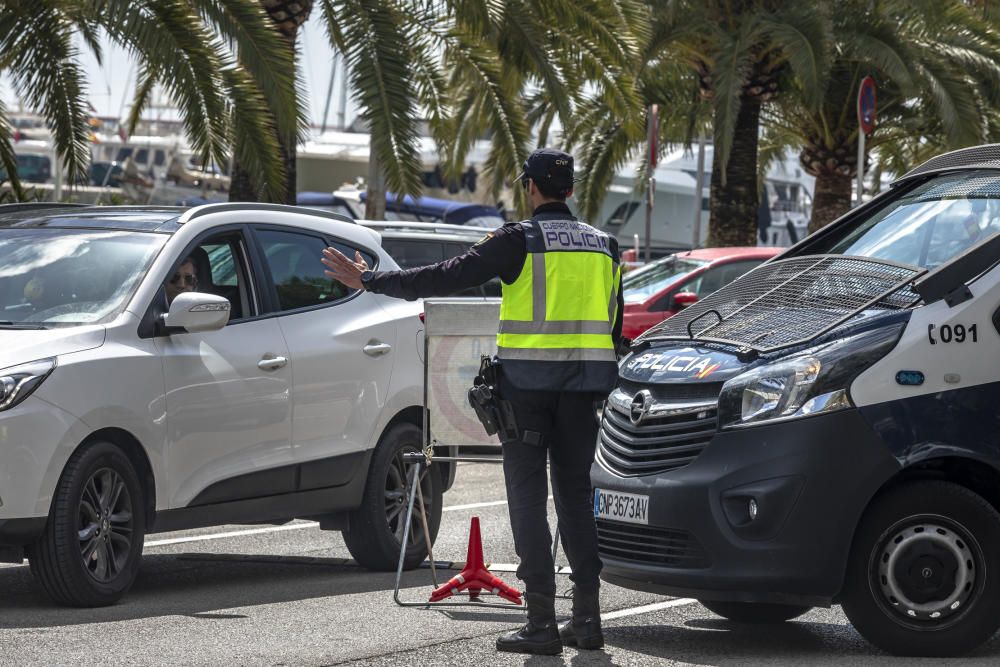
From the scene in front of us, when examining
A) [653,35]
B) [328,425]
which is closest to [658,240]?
[653,35]

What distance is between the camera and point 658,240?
47.8 meters

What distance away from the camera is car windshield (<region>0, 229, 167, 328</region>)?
727 centimetres

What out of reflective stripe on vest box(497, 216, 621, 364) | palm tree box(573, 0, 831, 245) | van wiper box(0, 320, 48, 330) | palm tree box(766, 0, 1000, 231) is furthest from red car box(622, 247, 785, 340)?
reflective stripe on vest box(497, 216, 621, 364)

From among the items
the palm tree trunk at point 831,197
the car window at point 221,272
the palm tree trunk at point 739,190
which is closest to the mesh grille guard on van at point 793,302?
the car window at point 221,272

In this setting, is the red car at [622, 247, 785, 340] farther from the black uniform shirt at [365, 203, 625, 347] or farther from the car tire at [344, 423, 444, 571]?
the black uniform shirt at [365, 203, 625, 347]

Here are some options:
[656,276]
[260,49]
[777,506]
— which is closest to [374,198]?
[656,276]

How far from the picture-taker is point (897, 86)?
2333 cm

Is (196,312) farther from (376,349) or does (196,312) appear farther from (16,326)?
(376,349)

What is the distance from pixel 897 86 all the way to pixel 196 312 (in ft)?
58.4

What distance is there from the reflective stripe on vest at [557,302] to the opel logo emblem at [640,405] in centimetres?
29

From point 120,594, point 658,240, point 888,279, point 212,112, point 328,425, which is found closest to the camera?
point 888,279

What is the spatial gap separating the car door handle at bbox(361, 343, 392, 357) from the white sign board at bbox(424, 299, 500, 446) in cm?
90

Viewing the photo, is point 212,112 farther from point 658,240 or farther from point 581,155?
point 658,240

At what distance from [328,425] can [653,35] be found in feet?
41.4
